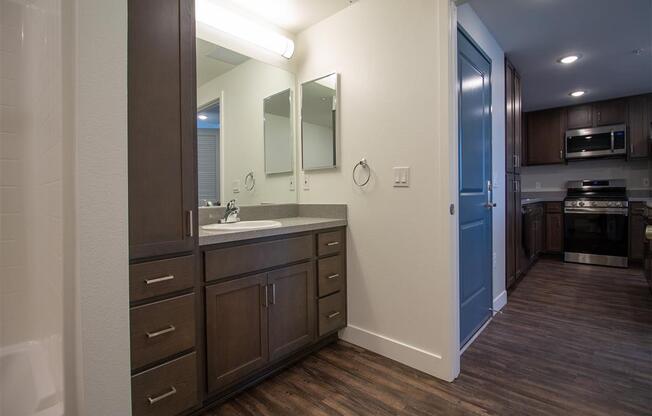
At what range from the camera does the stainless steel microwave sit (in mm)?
4299

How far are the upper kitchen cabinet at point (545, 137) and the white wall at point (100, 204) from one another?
5753 millimetres

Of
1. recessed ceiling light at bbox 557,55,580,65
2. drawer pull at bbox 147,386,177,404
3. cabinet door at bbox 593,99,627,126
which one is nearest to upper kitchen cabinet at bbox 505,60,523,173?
recessed ceiling light at bbox 557,55,580,65

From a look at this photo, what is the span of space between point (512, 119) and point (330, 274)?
2.47 m

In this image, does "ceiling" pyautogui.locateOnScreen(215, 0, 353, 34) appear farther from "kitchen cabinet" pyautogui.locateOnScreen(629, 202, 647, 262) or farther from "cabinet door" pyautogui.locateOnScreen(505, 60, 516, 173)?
"kitchen cabinet" pyautogui.locateOnScreen(629, 202, 647, 262)

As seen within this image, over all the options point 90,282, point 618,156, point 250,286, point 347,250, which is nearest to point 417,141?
point 347,250

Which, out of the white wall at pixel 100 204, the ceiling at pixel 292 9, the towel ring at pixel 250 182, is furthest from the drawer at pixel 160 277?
the ceiling at pixel 292 9

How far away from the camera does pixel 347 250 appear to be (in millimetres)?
2176

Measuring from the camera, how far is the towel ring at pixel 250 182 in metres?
2.23

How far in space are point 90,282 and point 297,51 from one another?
2191 millimetres

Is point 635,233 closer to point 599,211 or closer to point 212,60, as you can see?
point 599,211

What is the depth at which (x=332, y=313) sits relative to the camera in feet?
6.78

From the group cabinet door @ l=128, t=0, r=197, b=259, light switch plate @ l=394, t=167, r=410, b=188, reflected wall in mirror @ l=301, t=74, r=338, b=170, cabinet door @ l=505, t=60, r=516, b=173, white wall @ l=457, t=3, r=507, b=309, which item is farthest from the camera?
cabinet door @ l=505, t=60, r=516, b=173

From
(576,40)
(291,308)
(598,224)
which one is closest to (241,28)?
(291,308)

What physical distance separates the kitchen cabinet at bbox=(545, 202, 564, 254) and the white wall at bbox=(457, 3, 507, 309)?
249 centimetres
